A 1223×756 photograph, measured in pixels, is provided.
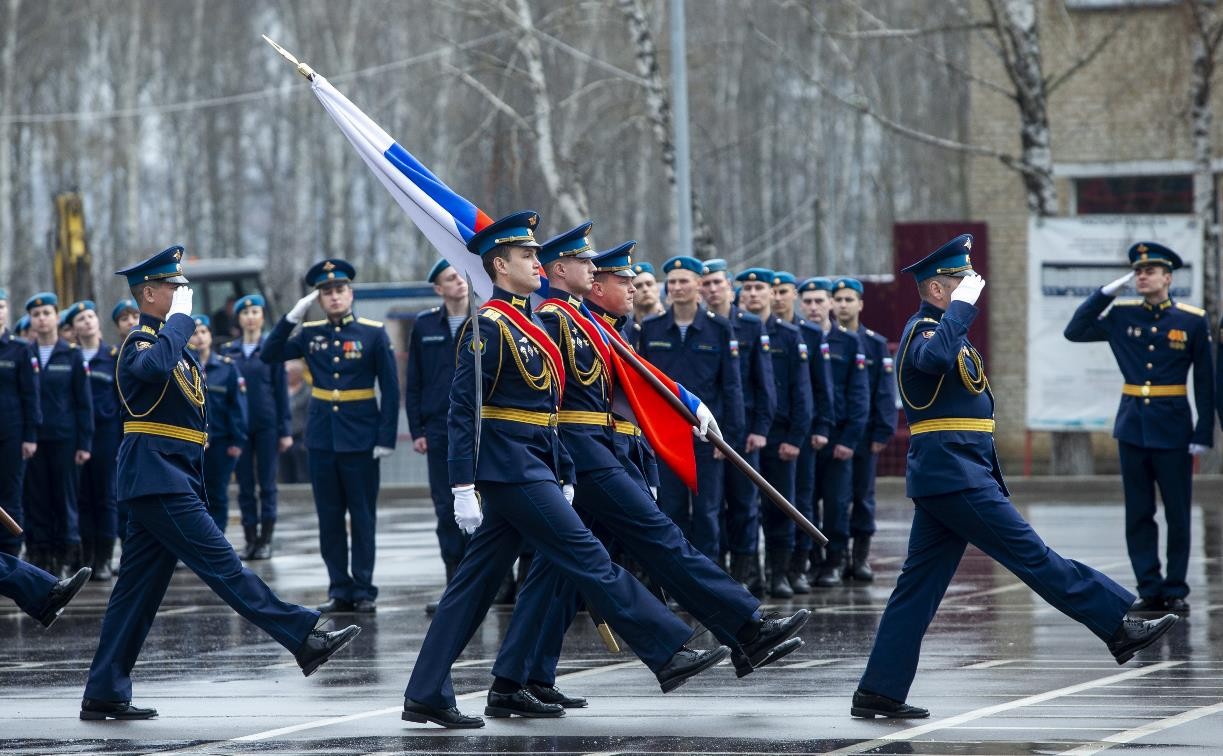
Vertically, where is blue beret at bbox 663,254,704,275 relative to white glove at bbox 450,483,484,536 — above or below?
above

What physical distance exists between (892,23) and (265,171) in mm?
17802

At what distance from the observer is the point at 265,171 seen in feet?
164

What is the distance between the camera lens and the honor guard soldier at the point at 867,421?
45.7 feet

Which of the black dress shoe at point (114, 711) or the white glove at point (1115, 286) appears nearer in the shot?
the black dress shoe at point (114, 711)

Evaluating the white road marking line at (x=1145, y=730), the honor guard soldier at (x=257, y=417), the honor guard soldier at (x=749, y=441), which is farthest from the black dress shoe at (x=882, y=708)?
the honor guard soldier at (x=257, y=417)

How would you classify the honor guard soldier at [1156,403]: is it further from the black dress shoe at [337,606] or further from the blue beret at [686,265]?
the black dress shoe at [337,606]

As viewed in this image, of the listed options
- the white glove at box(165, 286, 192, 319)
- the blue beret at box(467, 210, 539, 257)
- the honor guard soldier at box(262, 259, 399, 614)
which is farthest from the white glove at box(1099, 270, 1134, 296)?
the white glove at box(165, 286, 192, 319)

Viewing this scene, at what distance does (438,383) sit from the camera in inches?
499

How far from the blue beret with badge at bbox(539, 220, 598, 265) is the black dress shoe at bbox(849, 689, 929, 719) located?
2175 mm

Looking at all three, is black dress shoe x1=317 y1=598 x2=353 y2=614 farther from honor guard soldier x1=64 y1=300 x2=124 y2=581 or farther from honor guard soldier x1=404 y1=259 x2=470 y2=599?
honor guard soldier x1=64 y1=300 x2=124 y2=581

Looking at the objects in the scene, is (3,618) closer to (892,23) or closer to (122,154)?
(892,23)

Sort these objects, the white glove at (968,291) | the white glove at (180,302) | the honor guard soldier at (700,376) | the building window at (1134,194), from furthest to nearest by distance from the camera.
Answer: the building window at (1134,194) < the honor guard soldier at (700,376) < the white glove at (180,302) < the white glove at (968,291)

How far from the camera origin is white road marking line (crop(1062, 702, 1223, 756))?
7.21 metres

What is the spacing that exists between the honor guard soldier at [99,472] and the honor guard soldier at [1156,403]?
728 cm
